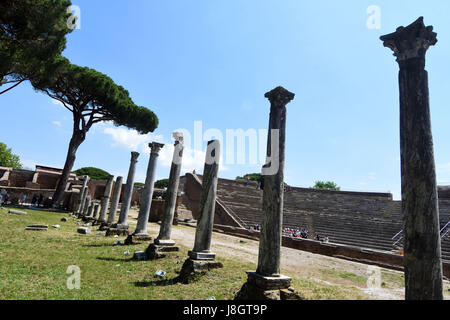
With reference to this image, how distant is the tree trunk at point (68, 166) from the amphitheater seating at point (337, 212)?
13.0 metres

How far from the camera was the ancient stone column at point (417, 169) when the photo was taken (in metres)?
2.82

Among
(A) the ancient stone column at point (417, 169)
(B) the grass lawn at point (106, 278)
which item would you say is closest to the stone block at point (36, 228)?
(B) the grass lawn at point (106, 278)

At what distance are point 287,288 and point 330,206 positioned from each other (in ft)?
69.8

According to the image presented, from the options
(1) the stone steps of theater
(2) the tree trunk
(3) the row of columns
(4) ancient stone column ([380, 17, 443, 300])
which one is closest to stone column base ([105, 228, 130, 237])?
(3) the row of columns

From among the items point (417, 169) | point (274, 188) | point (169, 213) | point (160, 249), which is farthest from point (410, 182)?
point (169, 213)

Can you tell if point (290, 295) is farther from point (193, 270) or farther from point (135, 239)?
point (135, 239)

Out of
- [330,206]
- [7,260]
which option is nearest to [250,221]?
[330,206]

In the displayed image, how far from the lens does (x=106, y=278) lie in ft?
15.7

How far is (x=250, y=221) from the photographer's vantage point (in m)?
20.0

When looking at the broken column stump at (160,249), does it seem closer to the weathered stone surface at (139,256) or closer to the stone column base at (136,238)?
the weathered stone surface at (139,256)

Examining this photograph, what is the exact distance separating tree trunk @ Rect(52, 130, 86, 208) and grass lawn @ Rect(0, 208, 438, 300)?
48.5 feet

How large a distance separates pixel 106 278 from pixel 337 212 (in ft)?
67.5

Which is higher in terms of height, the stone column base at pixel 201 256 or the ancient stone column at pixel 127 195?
the ancient stone column at pixel 127 195
